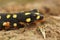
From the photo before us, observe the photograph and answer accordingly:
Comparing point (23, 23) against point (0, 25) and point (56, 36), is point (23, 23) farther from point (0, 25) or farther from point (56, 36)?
point (56, 36)

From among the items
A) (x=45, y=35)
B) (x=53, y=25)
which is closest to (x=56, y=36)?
(x=45, y=35)

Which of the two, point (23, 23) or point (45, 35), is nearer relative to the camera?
point (45, 35)

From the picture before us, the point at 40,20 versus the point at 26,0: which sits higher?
the point at 40,20

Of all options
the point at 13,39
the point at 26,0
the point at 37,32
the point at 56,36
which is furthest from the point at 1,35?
the point at 26,0

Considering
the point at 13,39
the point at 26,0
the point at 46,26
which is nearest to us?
the point at 13,39

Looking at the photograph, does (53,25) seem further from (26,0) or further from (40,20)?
(26,0)

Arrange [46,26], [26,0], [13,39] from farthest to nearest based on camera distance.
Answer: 1. [26,0]
2. [46,26]
3. [13,39]
